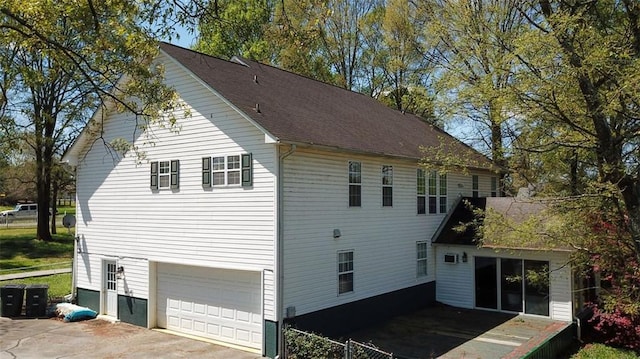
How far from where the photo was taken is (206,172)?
46.7 feet

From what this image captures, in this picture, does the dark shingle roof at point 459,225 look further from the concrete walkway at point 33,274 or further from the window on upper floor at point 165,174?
the concrete walkway at point 33,274

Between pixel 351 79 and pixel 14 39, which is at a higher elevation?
pixel 351 79

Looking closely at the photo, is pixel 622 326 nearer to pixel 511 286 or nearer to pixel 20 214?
pixel 511 286

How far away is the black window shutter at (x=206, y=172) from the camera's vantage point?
46.4ft

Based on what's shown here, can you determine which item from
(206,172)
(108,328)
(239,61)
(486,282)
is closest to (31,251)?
(108,328)

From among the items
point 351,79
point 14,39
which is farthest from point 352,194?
point 351,79

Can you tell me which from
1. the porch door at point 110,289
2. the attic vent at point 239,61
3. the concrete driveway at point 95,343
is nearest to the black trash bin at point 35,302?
the concrete driveway at point 95,343

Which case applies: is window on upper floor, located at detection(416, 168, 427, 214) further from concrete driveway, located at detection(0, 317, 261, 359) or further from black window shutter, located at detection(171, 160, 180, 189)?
concrete driveway, located at detection(0, 317, 261, 359)

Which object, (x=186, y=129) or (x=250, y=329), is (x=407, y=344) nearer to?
(x=250, y=329)

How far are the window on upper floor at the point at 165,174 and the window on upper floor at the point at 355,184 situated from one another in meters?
5.03

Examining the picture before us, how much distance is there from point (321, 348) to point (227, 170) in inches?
205

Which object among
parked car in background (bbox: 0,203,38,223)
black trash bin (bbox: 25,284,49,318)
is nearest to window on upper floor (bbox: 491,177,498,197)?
black trash bin (bbox: 25,284,49,318)

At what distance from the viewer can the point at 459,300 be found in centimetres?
1861

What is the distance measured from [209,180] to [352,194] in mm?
4146
